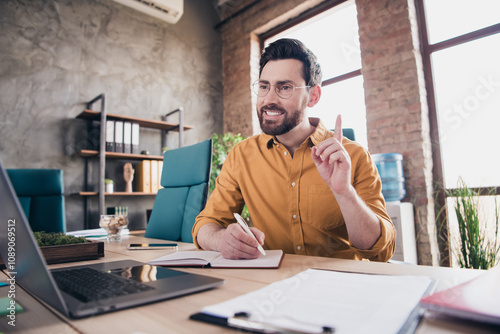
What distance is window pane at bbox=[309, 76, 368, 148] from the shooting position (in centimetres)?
331

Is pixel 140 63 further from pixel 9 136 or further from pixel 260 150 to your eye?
pixel 260 150

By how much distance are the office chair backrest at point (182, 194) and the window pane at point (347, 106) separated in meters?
1.90

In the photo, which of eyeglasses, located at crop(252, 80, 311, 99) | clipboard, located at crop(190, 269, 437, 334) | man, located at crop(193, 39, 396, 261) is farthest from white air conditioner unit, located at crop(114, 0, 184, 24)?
clipboard, located at crop(190, 269, 437, 334)

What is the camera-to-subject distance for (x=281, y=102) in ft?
4.46

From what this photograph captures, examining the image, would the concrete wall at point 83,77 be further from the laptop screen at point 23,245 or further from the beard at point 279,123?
the laptop screen at point 23,245

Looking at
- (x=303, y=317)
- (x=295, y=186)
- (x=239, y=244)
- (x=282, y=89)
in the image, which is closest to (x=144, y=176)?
(x=282, y=89)

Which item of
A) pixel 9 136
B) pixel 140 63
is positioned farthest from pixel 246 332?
pixel 140 63

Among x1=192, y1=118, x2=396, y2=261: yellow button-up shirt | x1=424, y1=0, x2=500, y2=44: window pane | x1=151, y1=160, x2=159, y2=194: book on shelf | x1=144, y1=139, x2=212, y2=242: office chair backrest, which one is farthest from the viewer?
x1=151, y1=160, x2=159, y2=194: book on shelf

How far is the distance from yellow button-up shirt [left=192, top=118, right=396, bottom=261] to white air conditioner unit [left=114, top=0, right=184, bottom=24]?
313cm

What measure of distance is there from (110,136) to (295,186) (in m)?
2.74

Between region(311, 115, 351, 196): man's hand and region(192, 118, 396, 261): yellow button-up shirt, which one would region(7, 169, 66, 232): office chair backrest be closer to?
region(192, 118, 396, 261): yellow button-up shirt

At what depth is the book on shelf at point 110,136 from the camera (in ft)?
10.9

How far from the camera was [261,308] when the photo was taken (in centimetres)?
43

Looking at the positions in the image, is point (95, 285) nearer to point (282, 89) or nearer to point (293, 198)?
point (293, 198)
